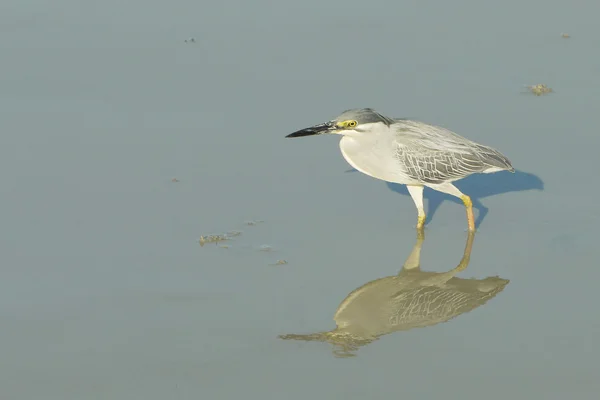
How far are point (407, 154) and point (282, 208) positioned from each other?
123cm

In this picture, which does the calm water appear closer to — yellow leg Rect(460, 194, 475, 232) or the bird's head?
yellow leg Rect(460, 194, 475, 232)

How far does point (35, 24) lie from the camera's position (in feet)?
45.7

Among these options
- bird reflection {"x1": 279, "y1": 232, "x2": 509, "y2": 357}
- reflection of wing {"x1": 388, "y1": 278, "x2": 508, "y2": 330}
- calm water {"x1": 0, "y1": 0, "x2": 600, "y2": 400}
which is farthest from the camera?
reflection of wing {"x1": 388, "y1": 278, "x2": 508, "y2": 330}

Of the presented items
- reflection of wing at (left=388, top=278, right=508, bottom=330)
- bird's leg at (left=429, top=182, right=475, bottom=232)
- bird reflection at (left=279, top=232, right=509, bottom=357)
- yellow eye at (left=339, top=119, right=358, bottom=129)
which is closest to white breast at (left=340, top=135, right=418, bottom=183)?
yellow eye at (left=339, top=119, right=358, bottom=129)

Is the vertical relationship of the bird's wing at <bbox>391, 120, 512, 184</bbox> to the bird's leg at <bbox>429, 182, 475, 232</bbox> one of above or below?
above

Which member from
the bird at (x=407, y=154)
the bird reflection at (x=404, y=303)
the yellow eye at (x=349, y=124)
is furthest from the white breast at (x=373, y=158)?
the bird reflection at (x=404, y=303)

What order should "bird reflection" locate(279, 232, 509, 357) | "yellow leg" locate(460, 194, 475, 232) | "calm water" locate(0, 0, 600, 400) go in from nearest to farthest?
"calm water" locate(0, 0, 600, 400) → "bird reflection" locate(279, 232, 509, 357) → "yellow leg" locate(460, 194, 475, 232)

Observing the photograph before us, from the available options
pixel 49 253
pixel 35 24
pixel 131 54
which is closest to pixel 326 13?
pixel 131 54

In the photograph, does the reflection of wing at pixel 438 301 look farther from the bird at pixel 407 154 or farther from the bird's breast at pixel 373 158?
the bird's breast at pixel 373 158

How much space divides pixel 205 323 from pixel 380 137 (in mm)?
2680

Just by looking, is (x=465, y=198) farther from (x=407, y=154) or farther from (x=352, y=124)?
(x=352, y=124)

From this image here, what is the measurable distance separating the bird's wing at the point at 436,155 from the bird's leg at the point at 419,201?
17cm

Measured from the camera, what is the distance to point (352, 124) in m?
9.45

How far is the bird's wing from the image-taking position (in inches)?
374
